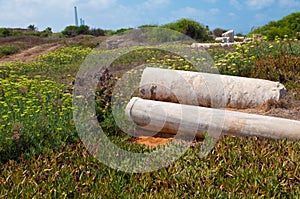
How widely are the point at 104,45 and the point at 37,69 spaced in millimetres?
5871

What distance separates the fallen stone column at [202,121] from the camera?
16.5 feet

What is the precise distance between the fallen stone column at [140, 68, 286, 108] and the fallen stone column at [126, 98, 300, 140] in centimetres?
90

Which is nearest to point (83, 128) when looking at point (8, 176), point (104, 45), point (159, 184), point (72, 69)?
point (8, 176)

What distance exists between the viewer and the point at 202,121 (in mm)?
5422

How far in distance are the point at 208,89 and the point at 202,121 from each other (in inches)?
56.7

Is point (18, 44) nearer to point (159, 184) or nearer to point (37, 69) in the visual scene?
point (37, 69)

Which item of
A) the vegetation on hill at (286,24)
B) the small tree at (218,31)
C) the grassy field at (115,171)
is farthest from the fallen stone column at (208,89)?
the small tree at (218,31)

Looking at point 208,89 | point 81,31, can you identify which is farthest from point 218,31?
point 208,89

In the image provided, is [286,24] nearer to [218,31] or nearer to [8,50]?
[218,31]

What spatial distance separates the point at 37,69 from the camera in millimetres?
13078

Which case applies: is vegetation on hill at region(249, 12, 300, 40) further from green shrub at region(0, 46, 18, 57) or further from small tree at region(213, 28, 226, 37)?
green shrub at region(0, 46, 18, 57)

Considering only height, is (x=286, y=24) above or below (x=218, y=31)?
above

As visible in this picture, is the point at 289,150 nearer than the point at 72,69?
Yes

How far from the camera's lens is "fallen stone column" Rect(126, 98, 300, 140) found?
16.5 ft
